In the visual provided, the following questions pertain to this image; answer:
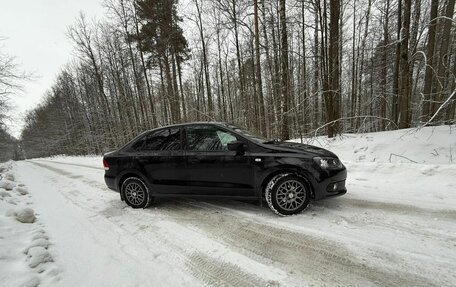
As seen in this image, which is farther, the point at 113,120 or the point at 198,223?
the point at 113,120

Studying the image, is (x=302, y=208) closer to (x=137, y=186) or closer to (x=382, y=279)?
(x=382, y=279)

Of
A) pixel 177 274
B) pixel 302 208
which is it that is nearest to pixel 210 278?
pixel 177 274

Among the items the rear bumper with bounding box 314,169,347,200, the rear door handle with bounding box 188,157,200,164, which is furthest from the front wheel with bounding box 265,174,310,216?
the rear door handle with bounding box 188,157,200,164

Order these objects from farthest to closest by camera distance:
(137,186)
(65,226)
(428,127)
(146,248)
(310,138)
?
(310,138) < (428,127) < (137,186) < (65,226) < (146,248)

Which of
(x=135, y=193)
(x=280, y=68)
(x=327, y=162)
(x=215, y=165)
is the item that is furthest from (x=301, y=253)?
(x=280, y=68)

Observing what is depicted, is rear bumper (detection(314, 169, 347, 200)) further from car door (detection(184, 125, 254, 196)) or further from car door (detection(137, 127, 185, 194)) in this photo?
car door (detection(137, 127, 185, 194))

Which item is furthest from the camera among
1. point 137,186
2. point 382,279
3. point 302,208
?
point 137,186

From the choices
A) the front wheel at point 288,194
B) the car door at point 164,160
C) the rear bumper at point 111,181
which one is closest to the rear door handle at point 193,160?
the car door at point 164,160

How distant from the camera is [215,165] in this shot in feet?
13.4

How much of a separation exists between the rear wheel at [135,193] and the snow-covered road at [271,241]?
179 mm

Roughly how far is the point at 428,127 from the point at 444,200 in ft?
17.3

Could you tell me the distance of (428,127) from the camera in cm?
773

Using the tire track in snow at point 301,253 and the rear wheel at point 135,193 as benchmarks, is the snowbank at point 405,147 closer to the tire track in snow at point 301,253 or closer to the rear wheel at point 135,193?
the tire track in snow at point 301,253

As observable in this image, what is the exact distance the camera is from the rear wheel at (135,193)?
4.78 meters
